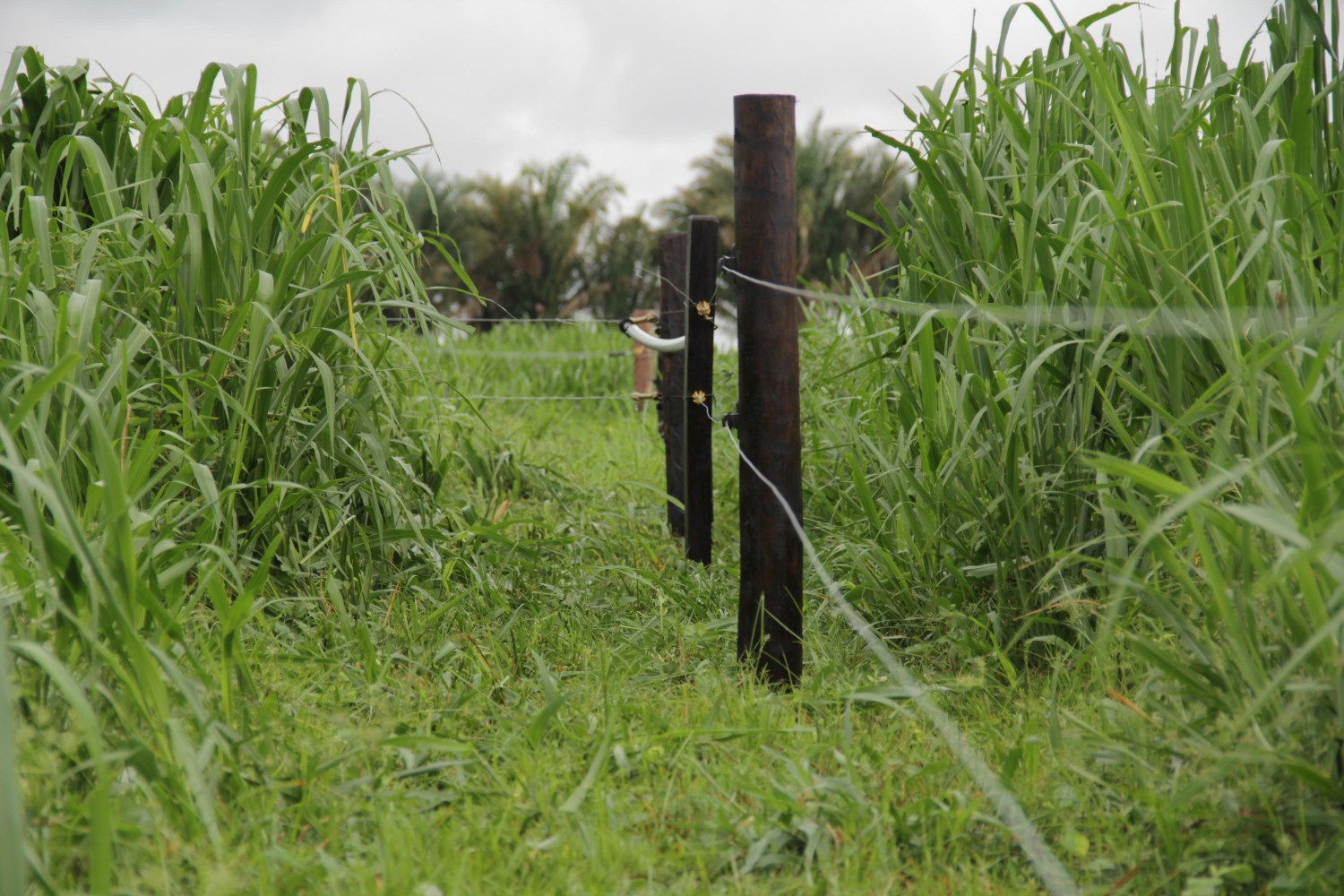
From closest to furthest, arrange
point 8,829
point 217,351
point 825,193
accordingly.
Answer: point 8,829, point 217,351, point 825,193

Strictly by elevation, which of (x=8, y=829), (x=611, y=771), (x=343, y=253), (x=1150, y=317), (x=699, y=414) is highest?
(x=343, y=253)

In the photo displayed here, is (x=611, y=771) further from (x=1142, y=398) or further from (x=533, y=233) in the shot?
(x=533, y=233)

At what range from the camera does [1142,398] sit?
1.68 meters

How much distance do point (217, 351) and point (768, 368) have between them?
1.15 m

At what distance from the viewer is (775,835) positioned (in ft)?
4.75

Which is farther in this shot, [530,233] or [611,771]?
[530,233]

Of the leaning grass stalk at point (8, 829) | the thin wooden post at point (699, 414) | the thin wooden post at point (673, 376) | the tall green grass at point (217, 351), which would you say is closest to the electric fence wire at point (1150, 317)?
the thin wooden post at point (699, 414)

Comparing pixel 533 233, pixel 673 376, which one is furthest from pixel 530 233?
pixel 673 376

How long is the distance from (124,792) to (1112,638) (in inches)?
62.2

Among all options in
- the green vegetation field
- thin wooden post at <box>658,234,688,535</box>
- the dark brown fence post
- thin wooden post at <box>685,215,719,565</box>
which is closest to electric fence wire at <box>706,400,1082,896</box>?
the green vegetation field

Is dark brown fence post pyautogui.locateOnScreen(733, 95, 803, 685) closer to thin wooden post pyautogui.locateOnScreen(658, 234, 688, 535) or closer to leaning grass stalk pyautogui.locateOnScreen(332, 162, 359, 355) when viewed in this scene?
leaning grass stalk pyautogui.locateOnScreen(332, 162, 359, 355)

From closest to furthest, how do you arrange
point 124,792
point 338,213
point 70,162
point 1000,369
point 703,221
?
point 124,792
point 1000,369
point 338,213
point 70,162
point 703,221

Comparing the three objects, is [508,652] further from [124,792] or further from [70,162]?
[70,162]

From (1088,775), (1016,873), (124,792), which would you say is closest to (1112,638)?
(1088,775)
